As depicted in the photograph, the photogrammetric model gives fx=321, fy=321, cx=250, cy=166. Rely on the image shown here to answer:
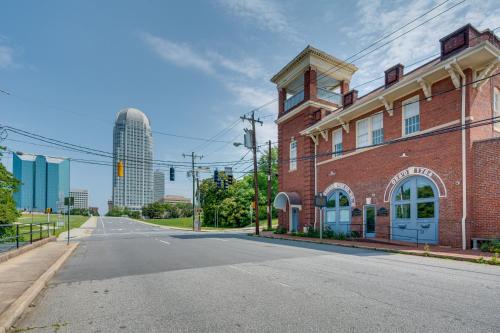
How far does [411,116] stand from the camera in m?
18.1

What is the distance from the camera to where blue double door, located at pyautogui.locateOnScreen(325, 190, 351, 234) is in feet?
73.0

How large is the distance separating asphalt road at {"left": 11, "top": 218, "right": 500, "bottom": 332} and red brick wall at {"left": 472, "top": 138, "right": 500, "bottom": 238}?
529cm

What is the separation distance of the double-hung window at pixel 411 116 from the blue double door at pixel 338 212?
20.7 ft

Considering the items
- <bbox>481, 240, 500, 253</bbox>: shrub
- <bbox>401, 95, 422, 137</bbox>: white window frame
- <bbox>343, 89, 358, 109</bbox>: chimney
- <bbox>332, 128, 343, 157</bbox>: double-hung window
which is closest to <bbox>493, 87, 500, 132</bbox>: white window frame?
<bbox>401, 95, 422, 137</bbox>: white window frame

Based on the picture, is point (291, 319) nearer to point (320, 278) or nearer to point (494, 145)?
point (320, 278)

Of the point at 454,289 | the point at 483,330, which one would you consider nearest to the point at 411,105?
the point at 454,289

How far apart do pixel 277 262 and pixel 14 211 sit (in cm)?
2039

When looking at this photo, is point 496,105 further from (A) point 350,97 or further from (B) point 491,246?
(A) point 350,97

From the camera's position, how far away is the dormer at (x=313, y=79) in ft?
87.2

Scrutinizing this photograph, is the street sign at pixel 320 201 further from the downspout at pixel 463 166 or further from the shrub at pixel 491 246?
the shrub at pixel 491 246

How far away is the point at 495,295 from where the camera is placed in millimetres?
6258

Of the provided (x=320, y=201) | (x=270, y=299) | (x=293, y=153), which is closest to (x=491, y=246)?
(x=320, y=201)

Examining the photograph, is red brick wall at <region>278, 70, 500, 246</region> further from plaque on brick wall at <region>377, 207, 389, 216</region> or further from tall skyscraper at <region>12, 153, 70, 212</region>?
tall skyscraper at <region>12, 153, 70, 212</region>

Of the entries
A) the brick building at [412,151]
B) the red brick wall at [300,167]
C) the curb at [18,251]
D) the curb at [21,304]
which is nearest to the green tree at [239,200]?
the red brick wall at [300,167]
